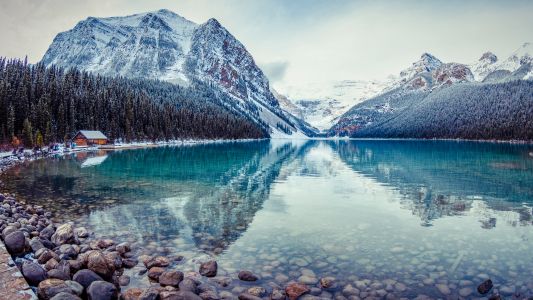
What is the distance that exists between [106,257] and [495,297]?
12.4m

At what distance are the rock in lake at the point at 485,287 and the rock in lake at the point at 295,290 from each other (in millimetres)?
5470

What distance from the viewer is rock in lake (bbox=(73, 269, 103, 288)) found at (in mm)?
10266

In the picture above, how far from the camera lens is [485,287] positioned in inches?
451

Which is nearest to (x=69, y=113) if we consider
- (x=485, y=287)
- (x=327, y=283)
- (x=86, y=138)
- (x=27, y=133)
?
(x=86, y=138)

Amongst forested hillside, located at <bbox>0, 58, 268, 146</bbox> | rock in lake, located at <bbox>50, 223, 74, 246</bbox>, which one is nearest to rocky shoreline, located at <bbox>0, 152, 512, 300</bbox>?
rock in lake, located at <bbox>50, 223, 74, 246</bbox>

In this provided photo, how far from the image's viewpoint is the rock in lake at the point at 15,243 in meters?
11.8

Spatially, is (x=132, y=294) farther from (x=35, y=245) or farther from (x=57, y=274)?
(x=35, y=245)

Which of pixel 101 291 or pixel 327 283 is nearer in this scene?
pixel 101 291

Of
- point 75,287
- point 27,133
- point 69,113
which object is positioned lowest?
point 75,287

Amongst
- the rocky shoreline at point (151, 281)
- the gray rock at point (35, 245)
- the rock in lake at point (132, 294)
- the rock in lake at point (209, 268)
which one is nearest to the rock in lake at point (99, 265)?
the rocky shoreline at point (151, 281)

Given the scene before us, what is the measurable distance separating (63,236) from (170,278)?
611 cm

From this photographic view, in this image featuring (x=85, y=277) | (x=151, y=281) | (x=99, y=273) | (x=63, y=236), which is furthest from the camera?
(x=63, y=236)

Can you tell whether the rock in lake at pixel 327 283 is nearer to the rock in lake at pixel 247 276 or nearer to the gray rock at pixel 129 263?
the rock in lake at pixel 247 276

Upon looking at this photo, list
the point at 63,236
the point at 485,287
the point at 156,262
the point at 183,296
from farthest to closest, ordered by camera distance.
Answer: the point at 63,236 < the point at 156,262 < the point at 485,287 < the point at 183,296
